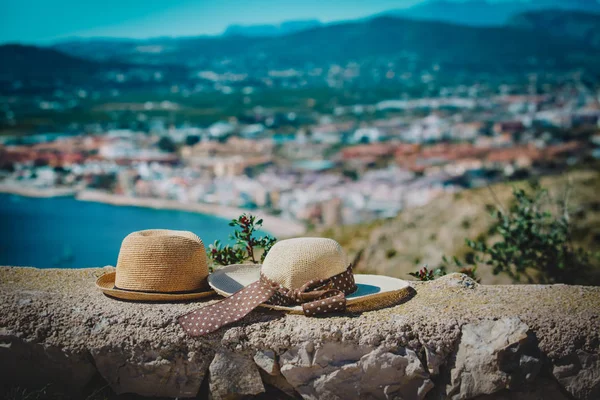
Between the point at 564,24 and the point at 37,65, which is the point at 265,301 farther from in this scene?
the point at 564,24

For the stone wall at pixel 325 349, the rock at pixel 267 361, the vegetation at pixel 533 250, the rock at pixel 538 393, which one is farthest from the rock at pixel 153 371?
the vegetation at pixel 533 250

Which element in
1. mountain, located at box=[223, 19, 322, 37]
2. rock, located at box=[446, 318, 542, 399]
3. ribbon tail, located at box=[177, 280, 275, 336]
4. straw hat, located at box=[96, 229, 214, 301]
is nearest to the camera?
rock, located at box=[446, 318, 542, 399]

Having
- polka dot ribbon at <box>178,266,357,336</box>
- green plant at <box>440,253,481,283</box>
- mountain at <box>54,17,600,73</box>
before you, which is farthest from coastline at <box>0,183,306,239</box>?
mountain at <box>54,17,600,73</box>

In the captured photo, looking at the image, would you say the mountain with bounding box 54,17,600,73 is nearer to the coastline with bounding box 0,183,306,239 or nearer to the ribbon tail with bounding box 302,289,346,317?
the coastline with bounding box 0,183,306,239

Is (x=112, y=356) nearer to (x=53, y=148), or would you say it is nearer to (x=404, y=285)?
(x=404, y=285)

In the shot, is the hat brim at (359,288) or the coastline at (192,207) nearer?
the hat brim at (359,288)

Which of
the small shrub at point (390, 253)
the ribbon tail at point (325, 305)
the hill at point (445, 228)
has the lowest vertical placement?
the small shrub at point (390, 253)

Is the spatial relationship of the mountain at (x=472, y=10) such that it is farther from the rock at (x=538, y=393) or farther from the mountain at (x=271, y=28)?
the rock at (x=538, y=393)
